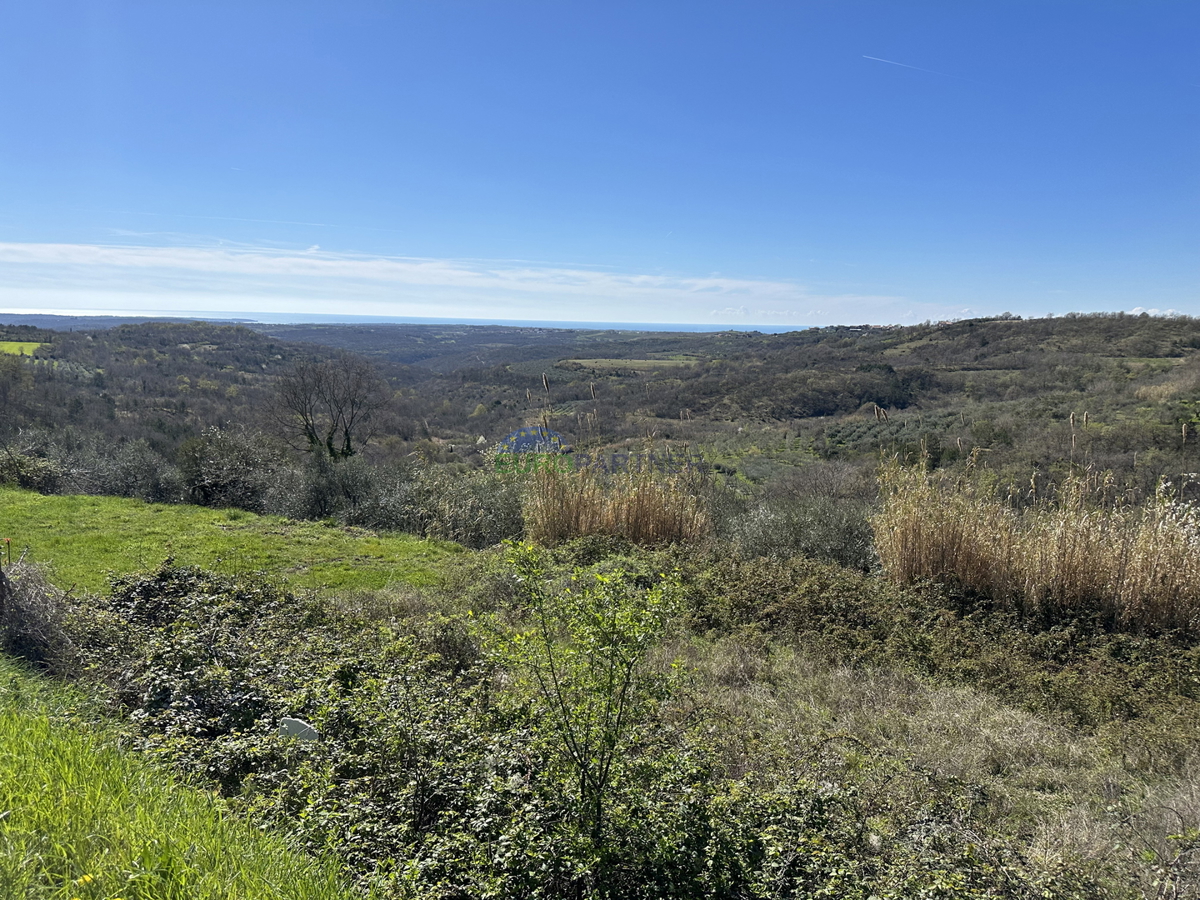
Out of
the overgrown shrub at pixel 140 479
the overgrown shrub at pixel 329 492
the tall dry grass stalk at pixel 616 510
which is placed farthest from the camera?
the overgrown shrub at pixel 140 479

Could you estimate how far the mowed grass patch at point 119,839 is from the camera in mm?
1604

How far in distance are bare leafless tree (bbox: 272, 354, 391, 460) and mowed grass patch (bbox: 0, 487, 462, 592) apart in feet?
23.1

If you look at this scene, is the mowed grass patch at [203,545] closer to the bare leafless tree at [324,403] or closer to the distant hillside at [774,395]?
the distant hillside at [774,395]

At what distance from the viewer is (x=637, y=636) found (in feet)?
7.88

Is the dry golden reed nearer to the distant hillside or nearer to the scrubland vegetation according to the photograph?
the scrubland vegetation

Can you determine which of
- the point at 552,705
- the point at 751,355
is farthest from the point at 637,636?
the point at 751,355

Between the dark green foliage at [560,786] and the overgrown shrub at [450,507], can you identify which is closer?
the dark green foliage at [560,786]

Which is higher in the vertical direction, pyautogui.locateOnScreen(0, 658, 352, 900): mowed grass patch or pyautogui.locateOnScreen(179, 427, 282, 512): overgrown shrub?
pyautogui.locateOnScreen(0, 658, 352, 900): mowed grass patch

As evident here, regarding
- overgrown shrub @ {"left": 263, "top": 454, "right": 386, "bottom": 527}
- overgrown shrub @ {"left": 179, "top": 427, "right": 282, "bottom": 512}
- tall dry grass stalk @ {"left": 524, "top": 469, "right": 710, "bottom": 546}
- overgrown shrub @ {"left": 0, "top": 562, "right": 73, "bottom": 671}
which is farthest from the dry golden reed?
overgrown shrub @ {"left": 179, "top": 427, "right": 282, "bottom": 512}

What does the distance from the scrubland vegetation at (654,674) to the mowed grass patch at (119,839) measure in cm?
4

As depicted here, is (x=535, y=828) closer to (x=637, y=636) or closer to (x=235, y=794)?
(x=637, y=636)

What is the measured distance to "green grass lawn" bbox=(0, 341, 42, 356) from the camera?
130 feet

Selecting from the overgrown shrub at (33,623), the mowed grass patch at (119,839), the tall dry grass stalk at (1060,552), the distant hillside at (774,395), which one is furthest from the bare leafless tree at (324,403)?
the mowed grass patch at (119,839)

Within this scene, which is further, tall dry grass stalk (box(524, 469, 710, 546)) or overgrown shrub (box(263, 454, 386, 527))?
overgrown shrub (box(263, 454, 386, 527))
